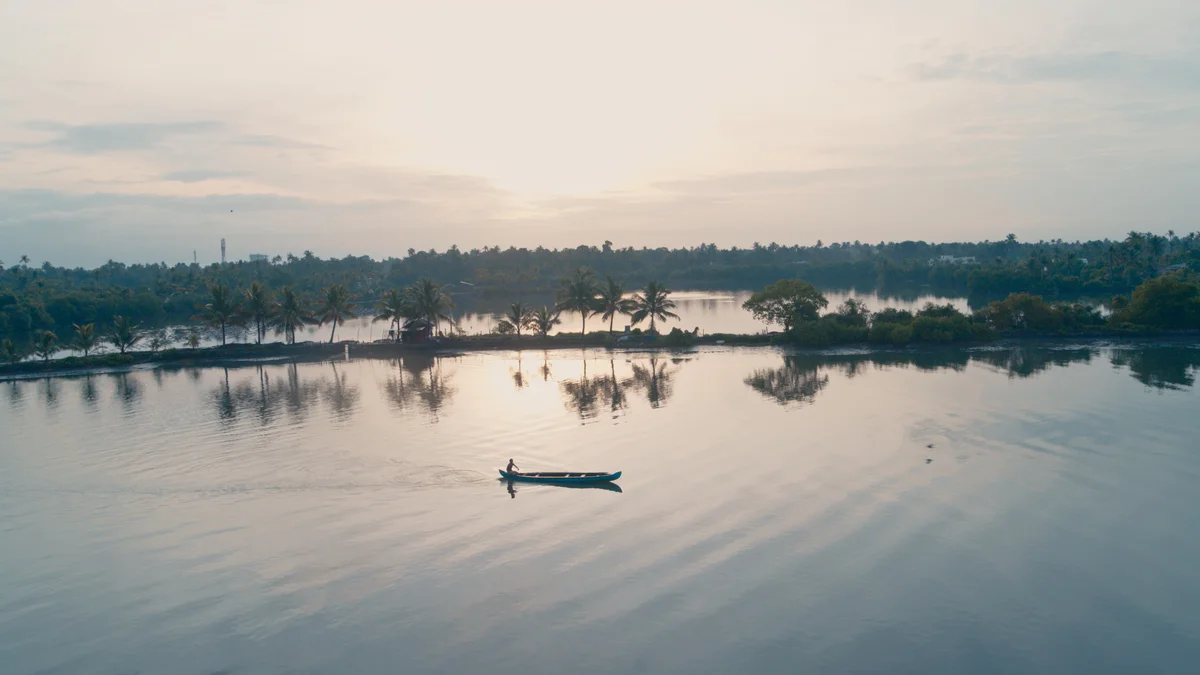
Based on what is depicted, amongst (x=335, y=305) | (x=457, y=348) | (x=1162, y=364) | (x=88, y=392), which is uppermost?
(x=335, y=305)

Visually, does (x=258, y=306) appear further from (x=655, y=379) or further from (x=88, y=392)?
(x=655, y=379)

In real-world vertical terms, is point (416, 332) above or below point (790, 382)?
above

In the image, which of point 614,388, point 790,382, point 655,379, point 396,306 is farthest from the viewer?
point 396,306

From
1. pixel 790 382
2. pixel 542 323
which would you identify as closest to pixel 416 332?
pixel 542 323

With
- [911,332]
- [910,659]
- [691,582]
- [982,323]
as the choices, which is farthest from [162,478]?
[982,323]

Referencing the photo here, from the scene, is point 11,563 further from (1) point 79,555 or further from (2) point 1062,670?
(2) point 1062,670

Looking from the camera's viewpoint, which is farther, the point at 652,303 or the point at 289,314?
the point at 652,303

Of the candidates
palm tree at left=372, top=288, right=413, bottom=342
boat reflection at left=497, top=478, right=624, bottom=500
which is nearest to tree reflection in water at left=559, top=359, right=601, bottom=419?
boat reflection at left=497, top=478, right=624, bottom=500
